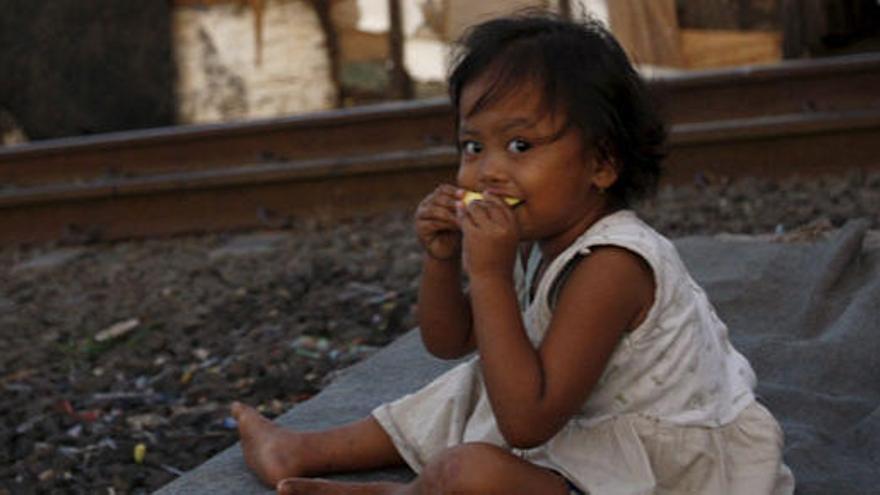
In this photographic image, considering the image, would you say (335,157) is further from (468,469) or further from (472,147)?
(468,469)

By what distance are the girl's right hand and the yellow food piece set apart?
3 cm

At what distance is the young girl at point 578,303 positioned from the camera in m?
2.23

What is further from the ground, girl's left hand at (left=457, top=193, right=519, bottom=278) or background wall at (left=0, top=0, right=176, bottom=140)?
girl's left hand at (left=457, top=193, right=519, bottom=278)

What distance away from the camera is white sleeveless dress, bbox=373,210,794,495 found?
2.33 metres

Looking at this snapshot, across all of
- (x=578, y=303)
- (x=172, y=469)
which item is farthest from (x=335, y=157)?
(x=578, y=303)

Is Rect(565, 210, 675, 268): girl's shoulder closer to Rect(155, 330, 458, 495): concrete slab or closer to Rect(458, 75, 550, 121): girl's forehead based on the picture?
Rect(458, 75, 550, 121): girl's forehead

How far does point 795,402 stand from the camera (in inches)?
125

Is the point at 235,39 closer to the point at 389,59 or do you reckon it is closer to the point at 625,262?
the point at 389,59

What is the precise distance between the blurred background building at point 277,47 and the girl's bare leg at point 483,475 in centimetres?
553

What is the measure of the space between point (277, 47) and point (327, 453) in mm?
6351

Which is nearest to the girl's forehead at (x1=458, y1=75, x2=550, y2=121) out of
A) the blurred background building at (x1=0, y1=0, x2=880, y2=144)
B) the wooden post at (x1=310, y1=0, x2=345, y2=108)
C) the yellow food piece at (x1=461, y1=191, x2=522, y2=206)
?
the yellow food piece at (x1=461, y1=191, x2=522, y2=206)

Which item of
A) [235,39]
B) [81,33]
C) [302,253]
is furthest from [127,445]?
[81,33]

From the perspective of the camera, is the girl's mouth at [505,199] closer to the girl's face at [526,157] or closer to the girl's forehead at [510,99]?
the girl's face at [526,157]

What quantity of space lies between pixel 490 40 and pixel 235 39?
22.6ft
